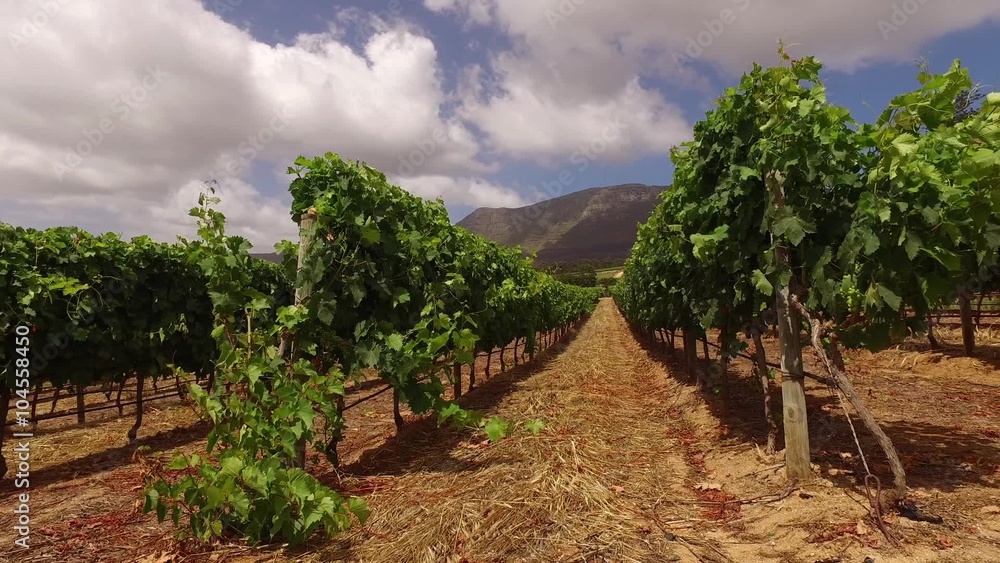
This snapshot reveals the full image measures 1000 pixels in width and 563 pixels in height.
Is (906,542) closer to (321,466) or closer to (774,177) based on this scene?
(774,177)

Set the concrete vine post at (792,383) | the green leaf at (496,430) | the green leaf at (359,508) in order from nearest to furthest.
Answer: the green leaf at (359,508) < the concrete vine post at (792,383) < the green leaf at (496,430)

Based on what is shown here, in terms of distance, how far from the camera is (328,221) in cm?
491

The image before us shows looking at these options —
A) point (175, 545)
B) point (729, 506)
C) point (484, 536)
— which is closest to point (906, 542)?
point (729, 506)

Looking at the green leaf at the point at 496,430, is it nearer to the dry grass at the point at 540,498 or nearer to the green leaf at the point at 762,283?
the dry grass at the point at 540,498

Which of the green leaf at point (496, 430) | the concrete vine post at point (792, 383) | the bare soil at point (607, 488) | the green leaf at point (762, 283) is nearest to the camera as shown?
the bare soil at point (607, 488)

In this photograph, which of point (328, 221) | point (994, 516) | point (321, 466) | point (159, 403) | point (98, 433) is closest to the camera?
point (994, 516)

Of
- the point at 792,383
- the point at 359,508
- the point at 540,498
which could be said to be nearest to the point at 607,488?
the point at 540,498

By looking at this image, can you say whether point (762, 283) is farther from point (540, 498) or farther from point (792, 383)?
point (540, 498)

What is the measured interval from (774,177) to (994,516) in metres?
3.06

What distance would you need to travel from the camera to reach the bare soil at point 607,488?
356 centimetres

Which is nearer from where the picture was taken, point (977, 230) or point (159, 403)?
point (977, 230)

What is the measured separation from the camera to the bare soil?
3.56m

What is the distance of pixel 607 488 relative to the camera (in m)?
4.73

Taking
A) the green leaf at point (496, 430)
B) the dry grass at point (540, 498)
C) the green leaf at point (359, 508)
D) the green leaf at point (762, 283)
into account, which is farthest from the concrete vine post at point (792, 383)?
the green leaf at point (359, 508)
